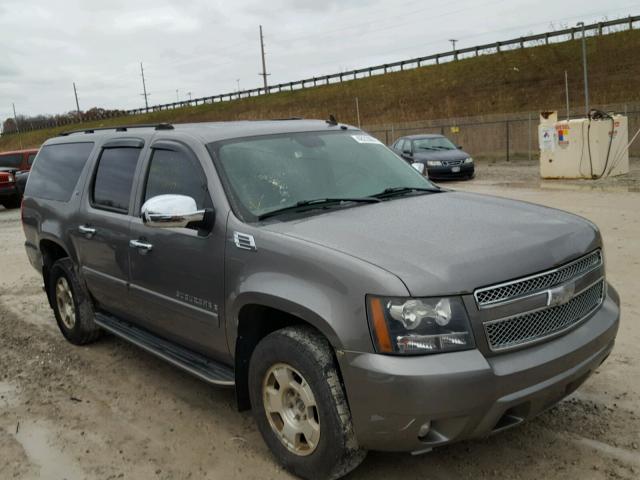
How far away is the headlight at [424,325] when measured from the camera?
104 inches

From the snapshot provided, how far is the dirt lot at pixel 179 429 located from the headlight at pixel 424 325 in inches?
36.0

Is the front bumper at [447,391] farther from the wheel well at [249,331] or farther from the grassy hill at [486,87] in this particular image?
the grassy hill at [486,87]

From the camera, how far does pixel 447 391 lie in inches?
101

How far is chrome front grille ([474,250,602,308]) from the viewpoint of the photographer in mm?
2691

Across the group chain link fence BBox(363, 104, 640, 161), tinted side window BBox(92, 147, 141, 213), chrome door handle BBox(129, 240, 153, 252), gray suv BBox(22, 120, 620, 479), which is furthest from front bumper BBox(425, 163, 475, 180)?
chrome door handle BBox(129, 240, 153, 252)

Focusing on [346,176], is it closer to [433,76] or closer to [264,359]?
[264,359]

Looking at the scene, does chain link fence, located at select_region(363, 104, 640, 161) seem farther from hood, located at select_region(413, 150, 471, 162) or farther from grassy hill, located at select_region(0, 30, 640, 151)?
hood, located at select_region(413, 150, 471, 162)

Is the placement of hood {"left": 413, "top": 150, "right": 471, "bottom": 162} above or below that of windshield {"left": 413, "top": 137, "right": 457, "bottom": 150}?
below

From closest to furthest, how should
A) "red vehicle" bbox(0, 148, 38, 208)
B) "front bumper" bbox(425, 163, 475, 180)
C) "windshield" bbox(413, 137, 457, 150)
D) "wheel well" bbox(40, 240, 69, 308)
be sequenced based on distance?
"wheel well" bbox(40, 240, 69, 308), "red vehicle" bbox(0, 148, 38, 208), "front bumper" bbox(425, 163, 475, 180), "windshield" bbox(413, 137, 457, 150)

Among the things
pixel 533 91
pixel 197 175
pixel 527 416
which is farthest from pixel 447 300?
pixel 533 91

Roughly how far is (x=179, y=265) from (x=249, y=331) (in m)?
0.70

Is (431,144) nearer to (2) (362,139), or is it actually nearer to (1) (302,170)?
(2) (362,139)

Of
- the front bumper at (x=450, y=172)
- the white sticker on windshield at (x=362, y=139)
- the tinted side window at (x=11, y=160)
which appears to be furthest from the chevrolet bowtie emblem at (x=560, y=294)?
the tinted side window at (x=11, y=160)

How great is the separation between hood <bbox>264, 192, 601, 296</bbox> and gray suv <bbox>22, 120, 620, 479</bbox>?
0.01 metres
